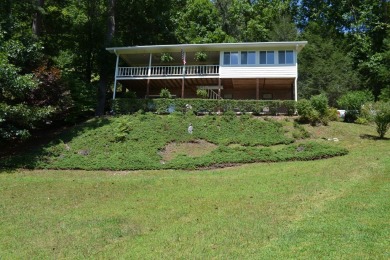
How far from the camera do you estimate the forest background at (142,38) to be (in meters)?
20.8

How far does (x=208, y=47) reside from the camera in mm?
27984

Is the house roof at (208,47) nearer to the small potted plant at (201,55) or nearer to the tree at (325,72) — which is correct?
the small potted plant at (201,55)

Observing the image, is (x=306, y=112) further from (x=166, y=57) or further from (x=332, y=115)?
(x=166, y=57)

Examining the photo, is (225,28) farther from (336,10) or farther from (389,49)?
(389,49)

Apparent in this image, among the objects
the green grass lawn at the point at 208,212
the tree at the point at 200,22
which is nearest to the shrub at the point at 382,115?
the green grass lawn at the point at 208,212

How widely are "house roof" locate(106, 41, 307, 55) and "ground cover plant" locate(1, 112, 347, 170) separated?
20.8 feet

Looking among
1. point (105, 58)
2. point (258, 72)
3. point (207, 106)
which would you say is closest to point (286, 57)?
point (258, 72)

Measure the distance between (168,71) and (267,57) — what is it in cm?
712

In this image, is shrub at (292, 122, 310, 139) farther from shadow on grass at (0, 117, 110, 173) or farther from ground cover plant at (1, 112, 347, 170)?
shadow on grass at (0, 117, 110, 173)

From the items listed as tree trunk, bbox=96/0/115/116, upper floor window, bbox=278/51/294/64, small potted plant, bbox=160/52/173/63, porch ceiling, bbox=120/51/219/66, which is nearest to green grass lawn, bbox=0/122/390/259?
upper floor window, bbox=278/51/294/64

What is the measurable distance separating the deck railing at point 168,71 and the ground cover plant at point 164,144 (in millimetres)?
5309

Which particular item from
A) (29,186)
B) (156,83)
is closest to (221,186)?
(29,186)

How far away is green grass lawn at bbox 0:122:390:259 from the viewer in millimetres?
7737

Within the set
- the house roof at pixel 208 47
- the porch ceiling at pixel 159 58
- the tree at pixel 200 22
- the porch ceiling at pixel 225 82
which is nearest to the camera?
the house roof at pixel 208 47
